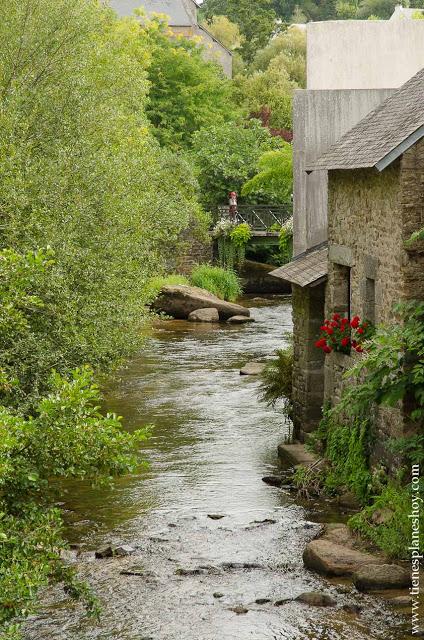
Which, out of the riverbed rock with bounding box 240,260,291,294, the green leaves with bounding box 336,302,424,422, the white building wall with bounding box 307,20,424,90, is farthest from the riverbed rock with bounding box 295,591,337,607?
the riverbed rock with bounding box 240,260,291,294

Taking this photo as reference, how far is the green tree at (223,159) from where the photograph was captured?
45.4 metres

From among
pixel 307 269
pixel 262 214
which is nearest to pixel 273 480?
pixel 307 269

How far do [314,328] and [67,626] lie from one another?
27.4ft

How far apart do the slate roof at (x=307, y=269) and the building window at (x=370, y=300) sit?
2.19 meters

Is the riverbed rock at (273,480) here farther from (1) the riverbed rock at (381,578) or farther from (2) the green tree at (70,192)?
(1) the riverbed rock at (381,578)

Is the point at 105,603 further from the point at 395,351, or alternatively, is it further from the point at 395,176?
the point at 395,176

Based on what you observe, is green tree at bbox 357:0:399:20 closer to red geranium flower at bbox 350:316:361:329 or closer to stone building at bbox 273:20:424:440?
stone building at bbox 273:20:424:440

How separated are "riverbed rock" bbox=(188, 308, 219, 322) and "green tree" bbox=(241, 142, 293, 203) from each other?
27.3 feet

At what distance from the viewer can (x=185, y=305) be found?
36188 millimetres

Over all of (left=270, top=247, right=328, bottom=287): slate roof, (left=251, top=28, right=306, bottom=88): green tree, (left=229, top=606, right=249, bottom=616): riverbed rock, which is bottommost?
(left=229, top=606, right=249, bottom=616): riverbed rock

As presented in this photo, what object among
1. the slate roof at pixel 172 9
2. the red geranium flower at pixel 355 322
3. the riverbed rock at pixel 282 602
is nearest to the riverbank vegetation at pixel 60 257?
the riverbed rock at pixel 282 602

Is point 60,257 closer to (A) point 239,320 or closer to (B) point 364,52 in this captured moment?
(B) point 364,52

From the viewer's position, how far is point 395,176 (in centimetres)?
1426

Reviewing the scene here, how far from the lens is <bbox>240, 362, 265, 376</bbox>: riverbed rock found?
26250 millimetres
